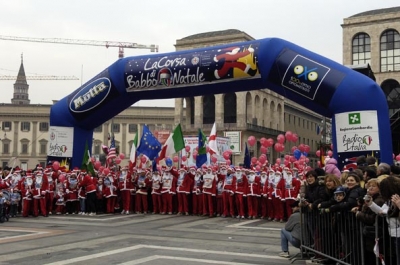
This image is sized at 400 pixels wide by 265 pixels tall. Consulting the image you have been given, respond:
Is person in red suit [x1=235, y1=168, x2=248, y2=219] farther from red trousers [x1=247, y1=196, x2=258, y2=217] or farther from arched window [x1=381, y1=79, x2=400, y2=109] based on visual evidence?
arched window [x1=381, y1=79, x2=400, y2=109]

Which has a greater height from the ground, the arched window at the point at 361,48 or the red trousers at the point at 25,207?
the arched window at the point at 361,48

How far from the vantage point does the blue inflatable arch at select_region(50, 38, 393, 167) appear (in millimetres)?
13117

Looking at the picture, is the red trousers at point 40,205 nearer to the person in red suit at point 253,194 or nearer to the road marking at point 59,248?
the road marking at point 59,248

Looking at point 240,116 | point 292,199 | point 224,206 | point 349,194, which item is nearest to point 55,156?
point 224,206

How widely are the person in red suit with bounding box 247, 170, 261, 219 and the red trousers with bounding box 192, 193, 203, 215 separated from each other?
1824 mm

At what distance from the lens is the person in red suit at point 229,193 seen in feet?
54.6

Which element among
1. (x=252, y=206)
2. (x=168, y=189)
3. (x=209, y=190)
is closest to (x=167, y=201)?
(x=168, y=189)

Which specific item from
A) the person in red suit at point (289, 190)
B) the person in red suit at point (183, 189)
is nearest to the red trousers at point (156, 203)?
the person in red suit at point (183, 189)

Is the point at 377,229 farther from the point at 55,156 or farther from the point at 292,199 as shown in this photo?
the point at 55,156

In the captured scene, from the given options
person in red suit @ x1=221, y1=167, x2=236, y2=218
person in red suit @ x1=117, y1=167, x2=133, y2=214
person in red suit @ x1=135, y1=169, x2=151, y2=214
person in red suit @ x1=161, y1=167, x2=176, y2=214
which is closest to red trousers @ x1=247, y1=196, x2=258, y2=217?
person in red suit @ x1=221, y1=167, x2=236, y2=218

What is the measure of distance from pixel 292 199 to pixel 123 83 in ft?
23.1

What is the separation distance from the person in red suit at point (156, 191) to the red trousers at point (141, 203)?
31cm

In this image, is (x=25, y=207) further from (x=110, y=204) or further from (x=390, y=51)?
(x=390, y=51)

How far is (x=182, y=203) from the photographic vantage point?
1773 cm
